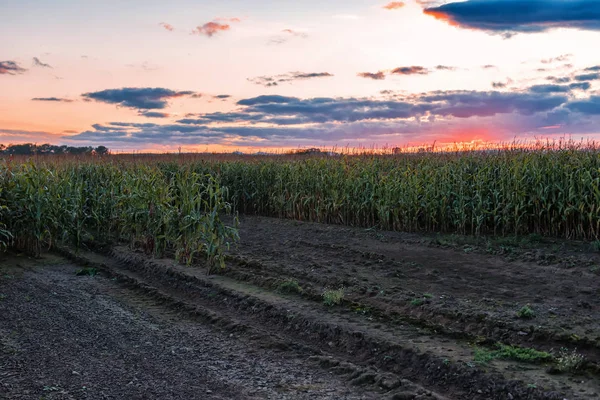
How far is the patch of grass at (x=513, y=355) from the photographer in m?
5.57

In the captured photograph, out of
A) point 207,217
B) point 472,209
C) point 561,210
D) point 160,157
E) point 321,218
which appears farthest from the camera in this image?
point 160,157

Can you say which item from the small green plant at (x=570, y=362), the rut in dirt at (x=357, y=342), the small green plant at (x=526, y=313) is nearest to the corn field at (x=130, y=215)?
the rut in dirt at (x=357, y=342)

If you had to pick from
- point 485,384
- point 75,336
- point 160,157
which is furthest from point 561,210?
point 160,157

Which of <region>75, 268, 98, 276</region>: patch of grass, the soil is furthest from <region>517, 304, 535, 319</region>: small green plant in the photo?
<region>75, 268, 98, 276</region>: patch of grass

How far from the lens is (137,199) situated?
36.7ft

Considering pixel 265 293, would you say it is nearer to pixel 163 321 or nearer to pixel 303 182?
pixel 163 321

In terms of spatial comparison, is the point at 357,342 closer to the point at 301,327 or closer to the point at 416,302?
the point at 301,327

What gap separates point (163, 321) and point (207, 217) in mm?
2705

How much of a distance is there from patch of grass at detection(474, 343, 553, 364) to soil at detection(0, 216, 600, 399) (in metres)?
0.06

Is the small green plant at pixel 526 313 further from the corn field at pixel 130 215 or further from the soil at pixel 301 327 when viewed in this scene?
the corn field at pixel 130 215

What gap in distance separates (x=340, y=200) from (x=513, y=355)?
10397 millimetres

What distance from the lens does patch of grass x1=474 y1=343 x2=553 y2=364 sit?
5574 millimetres

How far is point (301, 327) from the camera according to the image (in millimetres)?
6824

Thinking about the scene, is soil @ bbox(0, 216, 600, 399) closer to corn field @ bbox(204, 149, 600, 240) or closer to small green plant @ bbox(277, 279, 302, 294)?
small green plant @ bbox(277, 279, 302, 294)
